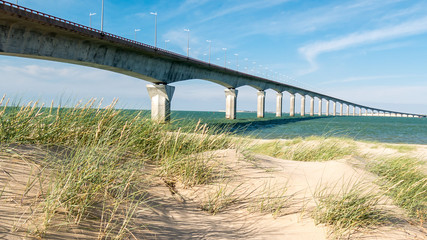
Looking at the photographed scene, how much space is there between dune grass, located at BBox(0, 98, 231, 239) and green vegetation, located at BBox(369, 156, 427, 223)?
328cm

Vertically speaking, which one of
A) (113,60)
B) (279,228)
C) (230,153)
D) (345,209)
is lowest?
(279,228)

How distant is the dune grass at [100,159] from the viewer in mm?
2629

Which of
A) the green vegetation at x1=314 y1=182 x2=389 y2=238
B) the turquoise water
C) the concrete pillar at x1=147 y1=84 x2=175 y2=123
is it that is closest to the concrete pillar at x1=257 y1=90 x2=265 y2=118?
the turquoise water

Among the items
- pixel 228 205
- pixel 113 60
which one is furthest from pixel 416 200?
pixel 113 60

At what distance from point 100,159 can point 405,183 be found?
20.0 ft

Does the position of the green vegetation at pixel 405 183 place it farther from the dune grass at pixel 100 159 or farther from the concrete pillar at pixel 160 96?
the concrete pillar at pixel 160 96

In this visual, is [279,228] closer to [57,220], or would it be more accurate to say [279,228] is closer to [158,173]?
[158,173]

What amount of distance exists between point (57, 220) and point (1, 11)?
57.4 ft

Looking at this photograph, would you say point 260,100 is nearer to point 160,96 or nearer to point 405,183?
point 160,96

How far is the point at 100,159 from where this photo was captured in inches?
142

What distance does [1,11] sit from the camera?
14.5 m

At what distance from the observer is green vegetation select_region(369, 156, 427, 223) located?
416cm

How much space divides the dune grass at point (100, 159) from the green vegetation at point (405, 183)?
129 inches

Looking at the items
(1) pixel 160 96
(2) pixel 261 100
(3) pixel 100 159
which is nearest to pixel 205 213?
(3) pixel 100 159
